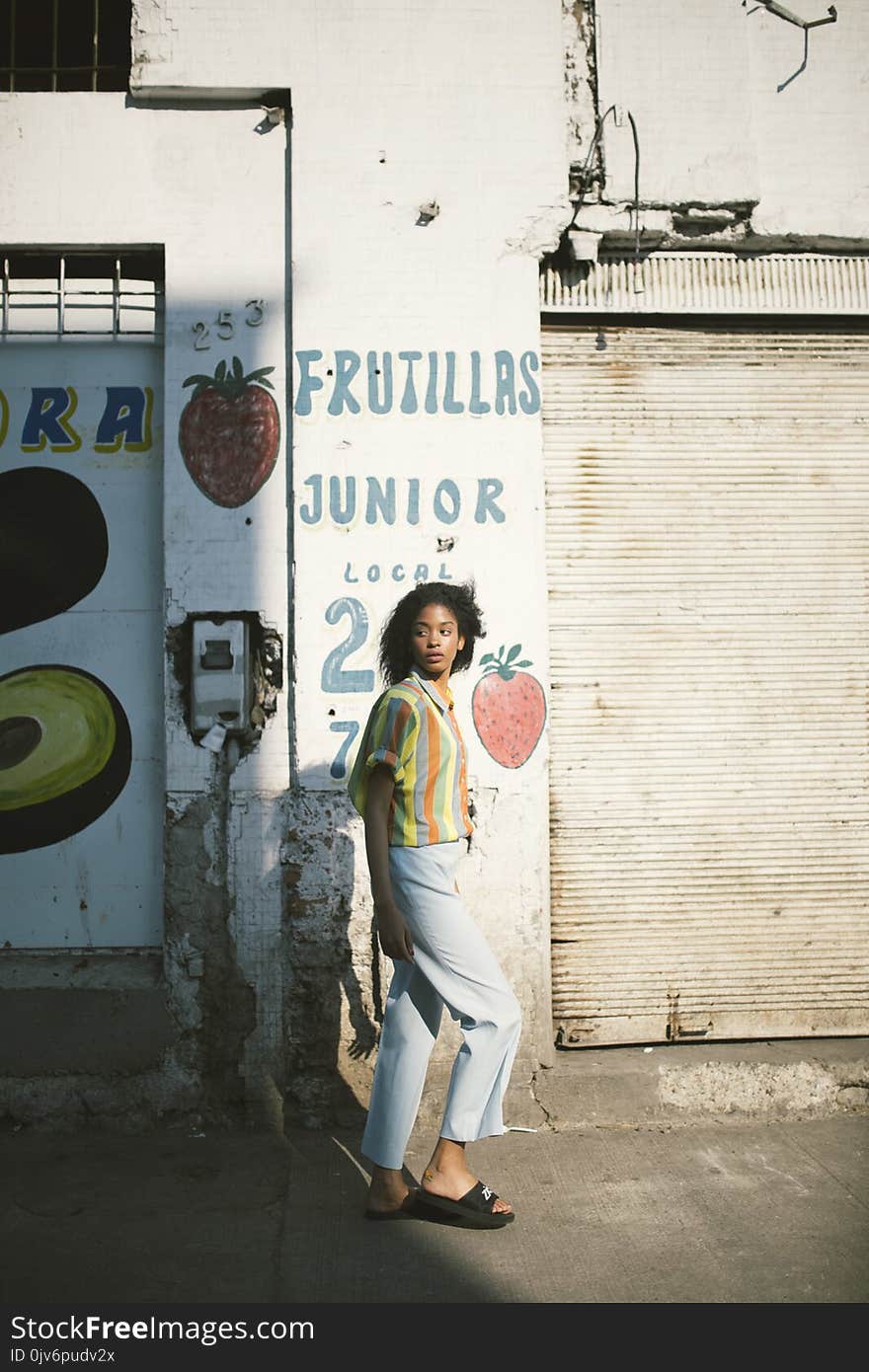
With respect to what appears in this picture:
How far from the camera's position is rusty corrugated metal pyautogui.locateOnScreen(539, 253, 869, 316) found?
14.6 feet

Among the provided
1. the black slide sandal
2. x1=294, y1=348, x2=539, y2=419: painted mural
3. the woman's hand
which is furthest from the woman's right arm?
x1=294, y1=348, x2=539, y2=419: painted mural

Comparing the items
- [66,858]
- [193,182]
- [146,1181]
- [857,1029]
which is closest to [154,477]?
[193,182]

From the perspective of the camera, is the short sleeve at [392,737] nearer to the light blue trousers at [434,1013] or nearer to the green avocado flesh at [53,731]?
the light blue trousers at [434,1013]

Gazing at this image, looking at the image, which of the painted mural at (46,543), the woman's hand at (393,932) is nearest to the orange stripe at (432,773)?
the woman's hand at (393,932)

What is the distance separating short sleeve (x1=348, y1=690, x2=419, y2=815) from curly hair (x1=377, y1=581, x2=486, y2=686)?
242 mm

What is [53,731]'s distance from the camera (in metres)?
4.34

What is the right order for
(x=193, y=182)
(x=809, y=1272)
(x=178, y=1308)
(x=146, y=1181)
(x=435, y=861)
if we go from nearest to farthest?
A: (x=178, y=1308), (x=809, y=1272), (x=435, y=861), (x=146, y=1181), (x=193, y=182)

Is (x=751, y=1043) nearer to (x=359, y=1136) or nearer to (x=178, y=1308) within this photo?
(x=359, y=1136)

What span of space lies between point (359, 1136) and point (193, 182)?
12.2 feet

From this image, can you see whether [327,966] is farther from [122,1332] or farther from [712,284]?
[712,284]

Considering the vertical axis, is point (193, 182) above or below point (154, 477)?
above

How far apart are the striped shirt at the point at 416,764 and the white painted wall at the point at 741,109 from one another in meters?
2.45

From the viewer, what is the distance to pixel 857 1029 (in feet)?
14.4

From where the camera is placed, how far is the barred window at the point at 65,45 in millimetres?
4480
